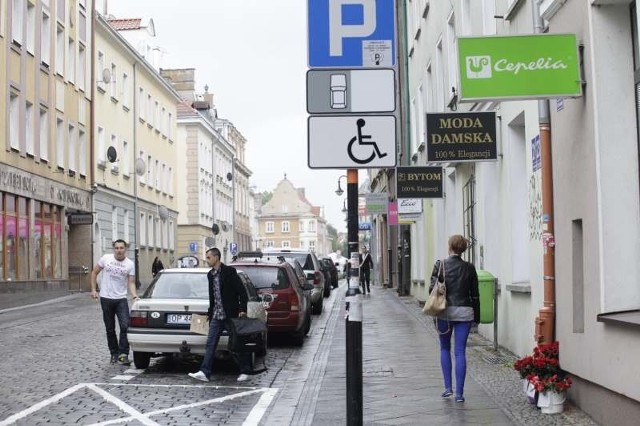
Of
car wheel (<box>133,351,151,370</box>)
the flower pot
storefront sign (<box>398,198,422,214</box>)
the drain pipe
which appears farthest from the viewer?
storefront sign (<box>398,198,422,214</box>)

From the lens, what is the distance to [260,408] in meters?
9.93

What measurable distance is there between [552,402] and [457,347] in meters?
1.37

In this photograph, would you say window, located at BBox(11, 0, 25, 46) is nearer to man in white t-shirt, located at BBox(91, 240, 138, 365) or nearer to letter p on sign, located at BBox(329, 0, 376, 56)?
man in white t-shirt, located at BBox(91, 240, 138, 365)

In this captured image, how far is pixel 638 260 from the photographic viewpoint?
831 centimetres

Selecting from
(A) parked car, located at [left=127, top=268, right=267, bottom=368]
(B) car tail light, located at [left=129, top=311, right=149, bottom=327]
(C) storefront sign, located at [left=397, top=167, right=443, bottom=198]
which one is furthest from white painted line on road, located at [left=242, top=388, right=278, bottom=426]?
(C) storefront sign, located at [left=397, top=167, right=443, bottom=198]

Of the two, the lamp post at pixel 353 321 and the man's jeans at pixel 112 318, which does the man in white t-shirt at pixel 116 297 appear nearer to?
the man's jeans at pixel 112 318

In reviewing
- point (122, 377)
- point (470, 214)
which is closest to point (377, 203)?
point (470, 214)

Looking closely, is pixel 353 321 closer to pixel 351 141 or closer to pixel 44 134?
pixel 351 141

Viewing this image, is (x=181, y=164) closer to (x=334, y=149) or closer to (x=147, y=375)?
(x=147, y=375)

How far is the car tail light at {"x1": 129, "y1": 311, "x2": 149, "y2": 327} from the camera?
1274cm

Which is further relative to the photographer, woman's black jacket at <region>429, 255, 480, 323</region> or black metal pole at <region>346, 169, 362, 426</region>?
woman's black jacket at <region>429, 255, 480, 323</region>

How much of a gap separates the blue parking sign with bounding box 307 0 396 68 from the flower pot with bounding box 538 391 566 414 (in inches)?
150

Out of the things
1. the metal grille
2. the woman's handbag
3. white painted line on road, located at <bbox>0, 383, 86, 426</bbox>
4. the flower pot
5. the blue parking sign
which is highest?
the blue parking sign

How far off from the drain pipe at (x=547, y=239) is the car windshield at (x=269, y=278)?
7412mm
